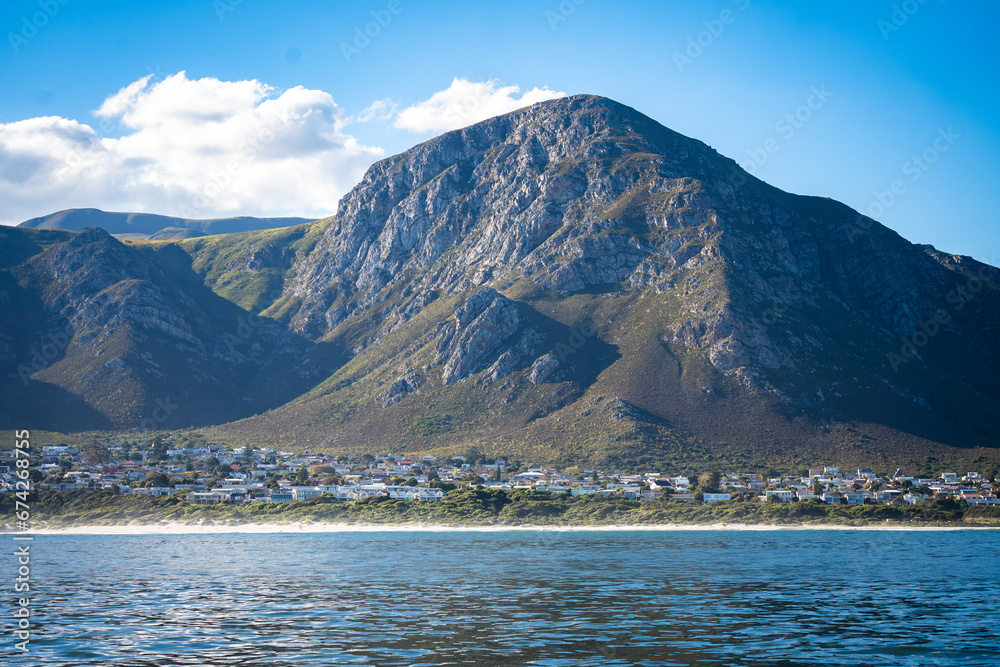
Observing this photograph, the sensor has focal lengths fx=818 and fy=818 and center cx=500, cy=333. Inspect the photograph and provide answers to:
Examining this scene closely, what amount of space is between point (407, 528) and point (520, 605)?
77344mm

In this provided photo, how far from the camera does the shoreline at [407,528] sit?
11919 centimetres

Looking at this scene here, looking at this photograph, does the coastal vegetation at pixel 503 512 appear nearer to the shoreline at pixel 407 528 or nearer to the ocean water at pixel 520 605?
the shoreline at pixel 407 528

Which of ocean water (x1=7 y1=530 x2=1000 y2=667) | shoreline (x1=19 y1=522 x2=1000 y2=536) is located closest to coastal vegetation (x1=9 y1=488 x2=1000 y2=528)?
shoreline (x1=19 y1=522 x2=1000 y2=536)

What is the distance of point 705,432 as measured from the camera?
550 ft

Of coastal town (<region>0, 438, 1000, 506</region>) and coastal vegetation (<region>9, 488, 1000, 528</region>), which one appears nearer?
coastal vegetation (<region>9, 488, 1000, 528</region>)

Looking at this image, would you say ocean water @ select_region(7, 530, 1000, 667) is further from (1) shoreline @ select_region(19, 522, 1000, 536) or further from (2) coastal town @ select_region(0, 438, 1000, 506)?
(2) coastal town @ select_region(0, 438, 1000, 506)

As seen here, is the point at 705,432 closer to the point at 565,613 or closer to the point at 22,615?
the point at 565,613

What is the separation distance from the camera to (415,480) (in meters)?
151

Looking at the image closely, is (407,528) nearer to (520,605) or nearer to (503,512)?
(503,512)

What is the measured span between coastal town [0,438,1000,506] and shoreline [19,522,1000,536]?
1140 cm

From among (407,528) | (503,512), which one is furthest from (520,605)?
(503,512)

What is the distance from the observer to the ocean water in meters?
35.4

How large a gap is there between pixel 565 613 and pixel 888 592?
24.1 m

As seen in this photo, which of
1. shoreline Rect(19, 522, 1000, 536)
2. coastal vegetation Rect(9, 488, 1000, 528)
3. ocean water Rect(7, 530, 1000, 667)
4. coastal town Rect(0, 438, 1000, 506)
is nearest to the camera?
ocean water Rect(7, 530, 1000, 667)
